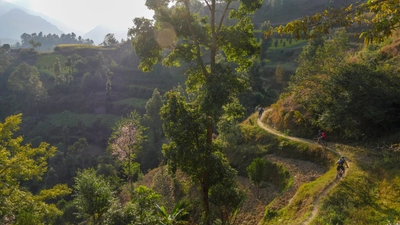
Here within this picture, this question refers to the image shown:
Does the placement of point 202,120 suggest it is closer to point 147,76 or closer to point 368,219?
point 368,219

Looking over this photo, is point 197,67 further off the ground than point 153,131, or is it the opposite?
point 197,67

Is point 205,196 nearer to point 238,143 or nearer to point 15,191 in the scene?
point 15,191

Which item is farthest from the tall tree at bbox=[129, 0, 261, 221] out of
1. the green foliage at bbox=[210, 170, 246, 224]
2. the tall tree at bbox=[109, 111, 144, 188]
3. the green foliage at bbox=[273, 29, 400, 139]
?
the tall tree at bbox=[109, 111, 144, 188]

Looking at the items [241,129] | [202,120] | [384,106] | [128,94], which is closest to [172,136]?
[202,120]

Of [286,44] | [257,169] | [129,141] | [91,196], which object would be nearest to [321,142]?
[257,169]

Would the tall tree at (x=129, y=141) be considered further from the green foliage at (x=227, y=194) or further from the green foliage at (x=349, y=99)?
the green foliage at (x=227, y=194)

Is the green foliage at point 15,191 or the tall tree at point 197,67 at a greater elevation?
the tall tree at point 197,67

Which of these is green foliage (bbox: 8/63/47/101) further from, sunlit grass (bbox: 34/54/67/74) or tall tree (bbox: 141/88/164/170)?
tall tree (bbox: 141/88/164/170)

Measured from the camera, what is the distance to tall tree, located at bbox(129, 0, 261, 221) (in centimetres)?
1010

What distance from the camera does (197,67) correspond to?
1144 cm

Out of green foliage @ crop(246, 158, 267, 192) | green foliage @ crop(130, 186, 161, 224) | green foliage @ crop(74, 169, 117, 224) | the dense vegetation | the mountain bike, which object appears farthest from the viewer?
the mountain bike

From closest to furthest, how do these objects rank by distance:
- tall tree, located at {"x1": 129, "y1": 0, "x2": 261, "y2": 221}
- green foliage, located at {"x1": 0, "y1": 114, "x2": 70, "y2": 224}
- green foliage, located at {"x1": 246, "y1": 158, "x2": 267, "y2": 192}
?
tall tree, located at {"x1": 129, "y1": 0, "x2": 261, "y2": 221}, green foliage, located at {"x1": 0, "y1": 114, "x2": 70, "y2": 224}, green foliage, located at {"x1": 246, "y1": 158, "x2": 267, "y2": 192}

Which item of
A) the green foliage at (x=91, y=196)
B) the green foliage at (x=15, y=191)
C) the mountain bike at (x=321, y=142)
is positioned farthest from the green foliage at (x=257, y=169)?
the green foliage at (x=15, y=191)

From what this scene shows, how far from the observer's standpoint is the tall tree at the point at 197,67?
10102 millimetres
